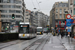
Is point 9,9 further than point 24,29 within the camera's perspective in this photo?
Yes

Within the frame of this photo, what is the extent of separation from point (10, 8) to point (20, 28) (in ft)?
165

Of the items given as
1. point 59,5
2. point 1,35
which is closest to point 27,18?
point 59,5

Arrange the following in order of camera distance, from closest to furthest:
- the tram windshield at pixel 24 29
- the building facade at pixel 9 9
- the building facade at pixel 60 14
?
the tram windshield at pixel 24 29 < the building facade at pixel 9 9 < the building facade at pixel 60 14

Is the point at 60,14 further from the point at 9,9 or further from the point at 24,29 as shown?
the point at 24,29

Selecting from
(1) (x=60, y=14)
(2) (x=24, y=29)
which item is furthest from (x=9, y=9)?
(2) (x=24, y=29)

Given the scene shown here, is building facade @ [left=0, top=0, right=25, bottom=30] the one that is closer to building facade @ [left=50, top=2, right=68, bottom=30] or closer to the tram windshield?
building facade @ [left=50, top=2, right=68, bottom=30]

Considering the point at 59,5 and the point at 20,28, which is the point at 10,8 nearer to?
the point at 59,5

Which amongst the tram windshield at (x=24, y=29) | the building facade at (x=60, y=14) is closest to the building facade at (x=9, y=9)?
the building facade at (x=60, y=14)

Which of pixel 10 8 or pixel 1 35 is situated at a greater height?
pixel 10 8

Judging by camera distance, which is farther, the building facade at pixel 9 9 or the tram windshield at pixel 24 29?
the building facade at pixel 9 9

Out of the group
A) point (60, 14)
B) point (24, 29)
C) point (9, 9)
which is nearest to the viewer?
point (24, 29)

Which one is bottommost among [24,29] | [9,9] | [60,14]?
[24,29]

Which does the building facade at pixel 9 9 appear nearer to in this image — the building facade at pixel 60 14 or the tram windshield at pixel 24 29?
the building facade at pixel 60 14

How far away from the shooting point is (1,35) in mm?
24672
